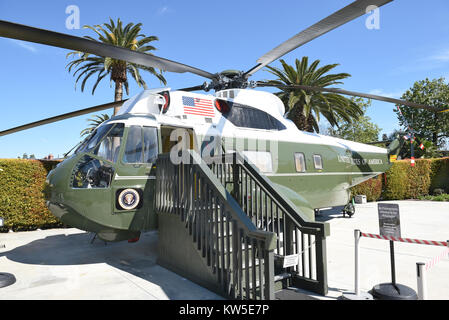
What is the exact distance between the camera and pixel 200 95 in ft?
23.3

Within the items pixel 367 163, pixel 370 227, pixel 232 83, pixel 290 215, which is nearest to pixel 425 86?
pixel 367 163

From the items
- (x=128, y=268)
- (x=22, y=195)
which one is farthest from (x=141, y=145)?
(x=22, y=195)

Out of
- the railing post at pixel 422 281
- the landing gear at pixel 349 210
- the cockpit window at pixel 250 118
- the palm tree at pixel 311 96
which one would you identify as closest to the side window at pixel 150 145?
the cockpit window at pixel 250 118

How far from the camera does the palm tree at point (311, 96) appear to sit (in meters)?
18.6

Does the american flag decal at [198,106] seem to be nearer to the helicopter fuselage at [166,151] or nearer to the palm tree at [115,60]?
the helicopter fuselage at [166,151]

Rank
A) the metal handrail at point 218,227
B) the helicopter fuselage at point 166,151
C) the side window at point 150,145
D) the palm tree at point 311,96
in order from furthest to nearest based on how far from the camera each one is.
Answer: the palm tree at point 311,96
the side window at point 150,145
the helicopter fuselage at point 166,151
the metal handrail at point 218,227

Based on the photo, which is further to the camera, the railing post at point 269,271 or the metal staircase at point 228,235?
the metal staircase at point 228,235

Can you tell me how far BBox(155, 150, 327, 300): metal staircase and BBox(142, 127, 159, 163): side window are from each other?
25cm

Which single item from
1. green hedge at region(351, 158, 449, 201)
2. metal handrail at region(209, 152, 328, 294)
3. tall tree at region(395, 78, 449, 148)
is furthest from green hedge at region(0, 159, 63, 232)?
tall tree at region(395, 78, 449, 148)

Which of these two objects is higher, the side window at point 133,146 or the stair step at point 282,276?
the side window at point 133,146

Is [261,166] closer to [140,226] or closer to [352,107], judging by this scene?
[140,226]

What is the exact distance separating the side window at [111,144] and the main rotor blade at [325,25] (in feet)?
11.4

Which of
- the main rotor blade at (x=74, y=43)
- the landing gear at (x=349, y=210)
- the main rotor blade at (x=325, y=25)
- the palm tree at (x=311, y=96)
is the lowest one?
the landing gear at (x=349, y=210)

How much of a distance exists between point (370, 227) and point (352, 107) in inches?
460
